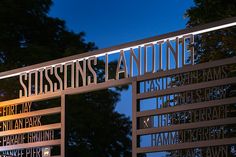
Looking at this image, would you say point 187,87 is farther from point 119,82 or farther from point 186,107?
point 119,82

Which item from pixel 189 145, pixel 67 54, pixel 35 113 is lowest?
pixel 189 145

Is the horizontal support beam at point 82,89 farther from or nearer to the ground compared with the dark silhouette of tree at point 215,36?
nearer to the ground

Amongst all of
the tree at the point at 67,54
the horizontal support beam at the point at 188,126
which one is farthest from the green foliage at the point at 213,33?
the tree at the point at 67,54

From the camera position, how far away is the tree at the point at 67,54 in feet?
60.4

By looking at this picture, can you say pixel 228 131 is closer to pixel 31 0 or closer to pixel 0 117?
pixel 0 117

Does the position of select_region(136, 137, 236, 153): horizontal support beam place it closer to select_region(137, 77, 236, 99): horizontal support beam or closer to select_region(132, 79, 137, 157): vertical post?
select_region(132, 79, 137, 157): vertical post

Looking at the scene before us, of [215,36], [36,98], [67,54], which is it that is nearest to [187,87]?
[36,98]

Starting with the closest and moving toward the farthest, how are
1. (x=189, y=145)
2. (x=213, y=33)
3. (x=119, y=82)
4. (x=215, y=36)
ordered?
(x=189, y=145) < (x=119, y=82) < (x=215, y=36) < (x=213, y=33)

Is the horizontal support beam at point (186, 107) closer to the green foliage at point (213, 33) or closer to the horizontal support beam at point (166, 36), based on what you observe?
the horizontal support beam at point (166, 36)

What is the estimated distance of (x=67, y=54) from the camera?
18.3m

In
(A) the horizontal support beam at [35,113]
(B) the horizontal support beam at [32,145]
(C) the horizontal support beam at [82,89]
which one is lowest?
(B) the horizontal support beam at [32,145]

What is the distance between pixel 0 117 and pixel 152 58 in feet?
9.89

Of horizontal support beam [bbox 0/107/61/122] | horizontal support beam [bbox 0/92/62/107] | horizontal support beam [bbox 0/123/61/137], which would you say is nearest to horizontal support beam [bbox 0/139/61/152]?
horizontal support beam [bbox 0/123/61/137]

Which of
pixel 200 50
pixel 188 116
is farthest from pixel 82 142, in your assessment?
pixel 188 116
